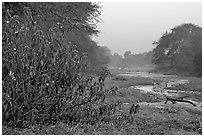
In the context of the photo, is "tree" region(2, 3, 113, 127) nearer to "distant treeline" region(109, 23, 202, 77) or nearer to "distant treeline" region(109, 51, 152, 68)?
"distant treeline" region(109, 23, 202, 77)

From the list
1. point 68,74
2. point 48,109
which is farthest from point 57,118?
point 68,74

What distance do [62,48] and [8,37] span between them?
109cm

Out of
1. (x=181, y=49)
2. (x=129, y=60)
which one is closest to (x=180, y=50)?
(x=181, y=49)

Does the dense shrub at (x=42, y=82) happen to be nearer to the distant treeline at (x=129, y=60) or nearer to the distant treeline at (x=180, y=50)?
the distant treeline at (x=180, y=50)

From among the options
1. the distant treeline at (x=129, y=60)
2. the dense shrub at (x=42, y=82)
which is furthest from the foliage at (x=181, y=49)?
the distant treeline at (x=129, y=60)

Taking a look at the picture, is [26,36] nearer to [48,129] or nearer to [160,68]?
[48,129]

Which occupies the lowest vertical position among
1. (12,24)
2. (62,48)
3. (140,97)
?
(140,97)

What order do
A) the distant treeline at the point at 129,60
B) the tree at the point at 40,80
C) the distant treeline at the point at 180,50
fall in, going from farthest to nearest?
1. the distant treeline at the point at 129,60
2. the distant treeline at the point at 180,50
3. the tree at the point at 40,80

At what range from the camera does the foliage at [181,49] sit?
157 feet

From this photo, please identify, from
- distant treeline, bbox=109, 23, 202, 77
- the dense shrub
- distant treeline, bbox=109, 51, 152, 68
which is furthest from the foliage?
distant treeline, bbox=109, 51, 152, 68

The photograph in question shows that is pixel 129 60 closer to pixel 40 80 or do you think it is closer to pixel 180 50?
pixel 180 50

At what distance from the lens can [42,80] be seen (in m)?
6.84

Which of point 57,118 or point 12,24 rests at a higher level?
point 12,24

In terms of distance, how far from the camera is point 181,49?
51.7 metres
